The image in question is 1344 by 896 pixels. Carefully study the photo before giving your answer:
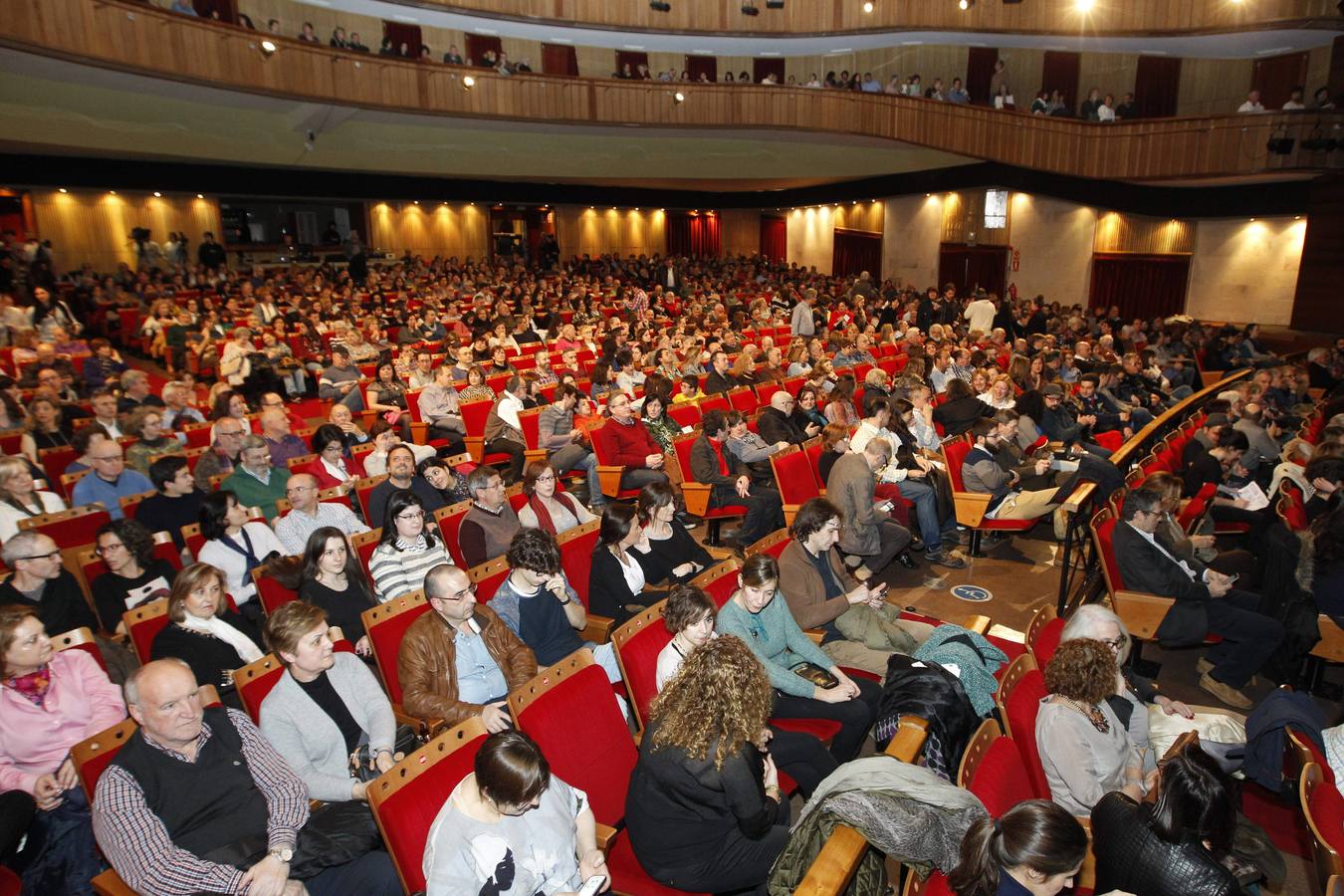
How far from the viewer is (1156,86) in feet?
52.3

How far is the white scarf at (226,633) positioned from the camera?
3218 mm

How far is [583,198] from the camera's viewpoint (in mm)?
22562

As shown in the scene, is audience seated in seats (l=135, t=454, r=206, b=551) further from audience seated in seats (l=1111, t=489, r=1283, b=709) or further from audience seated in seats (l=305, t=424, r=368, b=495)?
audience seated in seats (l=1111, t=489, r=1283, b=709)

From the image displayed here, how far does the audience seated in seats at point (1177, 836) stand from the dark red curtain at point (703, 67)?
19580mm

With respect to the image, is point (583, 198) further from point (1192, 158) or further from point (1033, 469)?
point (1033, 469)

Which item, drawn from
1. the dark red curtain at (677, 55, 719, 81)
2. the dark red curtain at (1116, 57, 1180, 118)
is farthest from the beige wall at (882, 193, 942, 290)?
the dark red curtain at (677, 55, 719, 81)

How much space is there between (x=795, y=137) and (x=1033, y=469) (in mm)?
14348

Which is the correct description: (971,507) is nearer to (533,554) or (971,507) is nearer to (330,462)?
(533,554)

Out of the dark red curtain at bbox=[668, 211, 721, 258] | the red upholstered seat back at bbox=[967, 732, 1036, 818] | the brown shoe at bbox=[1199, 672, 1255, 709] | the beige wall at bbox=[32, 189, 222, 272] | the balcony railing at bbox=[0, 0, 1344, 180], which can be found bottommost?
the brown shoe at bbox=[1199, 672, 1255, 709]

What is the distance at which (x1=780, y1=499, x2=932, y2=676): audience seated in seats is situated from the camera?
3.76 metres

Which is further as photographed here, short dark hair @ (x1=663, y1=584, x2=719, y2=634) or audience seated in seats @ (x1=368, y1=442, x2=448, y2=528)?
audience seated in seats @ (x1=368, y1=442, x2=448, y2=528)

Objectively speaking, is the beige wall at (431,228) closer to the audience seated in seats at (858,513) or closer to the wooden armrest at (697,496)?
the wooden armrest at (697,496)

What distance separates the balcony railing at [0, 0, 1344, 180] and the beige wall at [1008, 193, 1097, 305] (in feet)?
5.64

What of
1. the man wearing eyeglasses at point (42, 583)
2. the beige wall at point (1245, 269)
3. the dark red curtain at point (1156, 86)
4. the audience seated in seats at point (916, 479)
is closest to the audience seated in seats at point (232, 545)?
the man wearing eyeglasses at point (42, 583)
